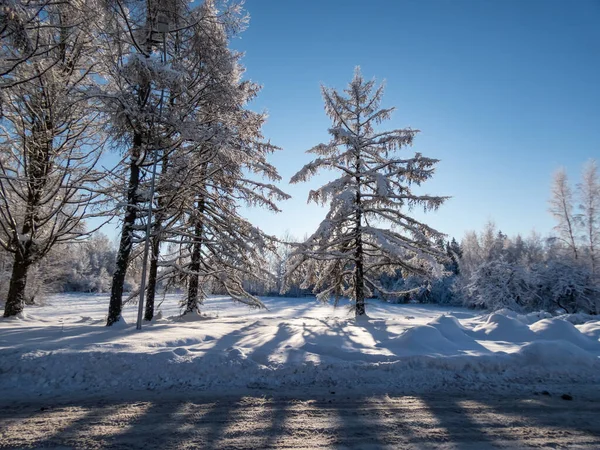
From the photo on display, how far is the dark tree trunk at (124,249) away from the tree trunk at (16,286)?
4.63m

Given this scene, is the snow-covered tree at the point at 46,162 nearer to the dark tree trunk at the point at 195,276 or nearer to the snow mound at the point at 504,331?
the dark tree trunk at the point at 195,276

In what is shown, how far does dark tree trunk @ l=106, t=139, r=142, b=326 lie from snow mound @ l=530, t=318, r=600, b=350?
1163 centimetres

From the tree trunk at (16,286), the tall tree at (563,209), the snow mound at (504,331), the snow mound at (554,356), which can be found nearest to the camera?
the snow mound at (554,356)

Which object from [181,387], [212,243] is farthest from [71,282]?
[181,387]

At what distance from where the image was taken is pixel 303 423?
363 cm

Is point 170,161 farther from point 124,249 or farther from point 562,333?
point 562,333

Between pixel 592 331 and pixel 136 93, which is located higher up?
pixel 136 93

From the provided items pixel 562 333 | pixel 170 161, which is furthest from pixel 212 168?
pixel 562 333

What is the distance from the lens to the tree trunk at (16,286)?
34.2ft

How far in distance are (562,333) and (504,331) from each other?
1285mm

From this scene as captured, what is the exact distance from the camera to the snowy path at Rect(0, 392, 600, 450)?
3.18 meters

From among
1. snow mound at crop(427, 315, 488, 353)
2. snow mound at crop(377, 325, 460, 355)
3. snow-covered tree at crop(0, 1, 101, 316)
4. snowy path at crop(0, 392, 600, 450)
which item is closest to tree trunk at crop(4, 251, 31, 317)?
snow-covered tree at crop(0, 1, 101, 316)

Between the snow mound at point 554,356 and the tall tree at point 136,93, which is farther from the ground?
the tall tree at point 136,93

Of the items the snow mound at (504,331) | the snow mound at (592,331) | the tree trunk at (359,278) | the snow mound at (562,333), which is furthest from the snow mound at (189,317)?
the snow mound at (592,331)
